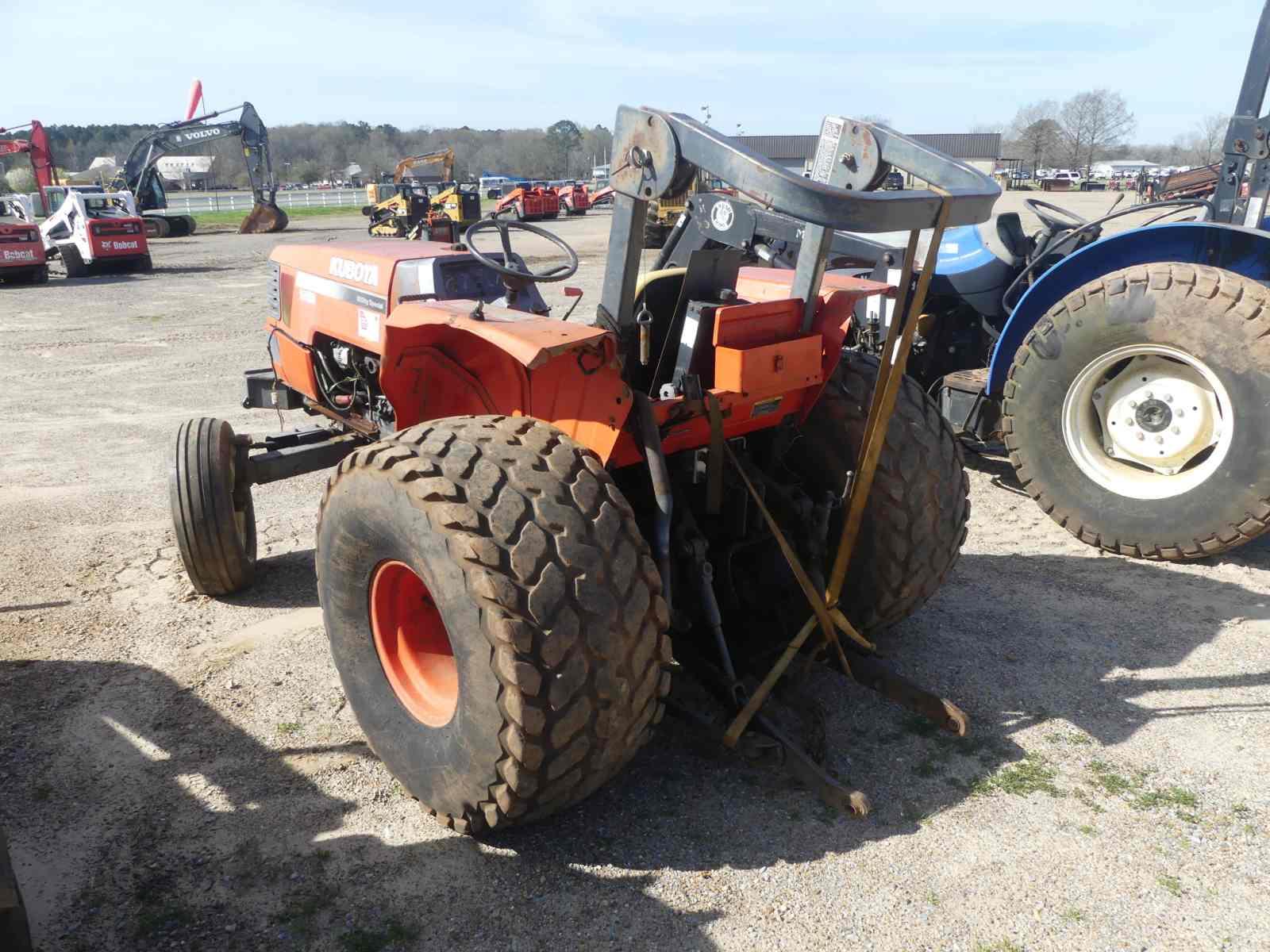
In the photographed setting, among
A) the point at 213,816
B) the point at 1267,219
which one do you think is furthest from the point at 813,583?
the point at 1267,219

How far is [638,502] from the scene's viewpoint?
3.33m

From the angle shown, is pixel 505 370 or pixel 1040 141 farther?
pixel 1040 141

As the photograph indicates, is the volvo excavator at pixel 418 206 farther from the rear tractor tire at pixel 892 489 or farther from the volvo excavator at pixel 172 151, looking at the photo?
the rear tractor tire at pixel 892 489

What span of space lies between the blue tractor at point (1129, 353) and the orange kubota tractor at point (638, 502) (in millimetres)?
1831

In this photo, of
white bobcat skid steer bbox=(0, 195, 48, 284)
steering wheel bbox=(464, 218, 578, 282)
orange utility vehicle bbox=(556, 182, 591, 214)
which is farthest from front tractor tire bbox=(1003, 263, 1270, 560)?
orange utility vehicle bbox=(556, 182, 591, 214)

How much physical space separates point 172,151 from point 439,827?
28.3m

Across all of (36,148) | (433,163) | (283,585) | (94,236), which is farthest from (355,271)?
(433,163)

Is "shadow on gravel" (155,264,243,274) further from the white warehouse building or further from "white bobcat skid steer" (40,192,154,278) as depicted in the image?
the white warehouse building

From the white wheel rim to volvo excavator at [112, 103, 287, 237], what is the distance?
81.2 ft

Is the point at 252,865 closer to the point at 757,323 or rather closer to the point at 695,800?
the point at 695,800

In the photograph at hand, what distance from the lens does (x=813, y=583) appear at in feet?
10.8

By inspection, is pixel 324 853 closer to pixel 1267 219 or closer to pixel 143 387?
pixel 1267 219

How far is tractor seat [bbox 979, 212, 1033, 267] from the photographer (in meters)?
6.38

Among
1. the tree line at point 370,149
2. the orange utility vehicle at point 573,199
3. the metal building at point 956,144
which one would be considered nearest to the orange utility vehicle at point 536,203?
the orange utility vehicle at point 573,199
